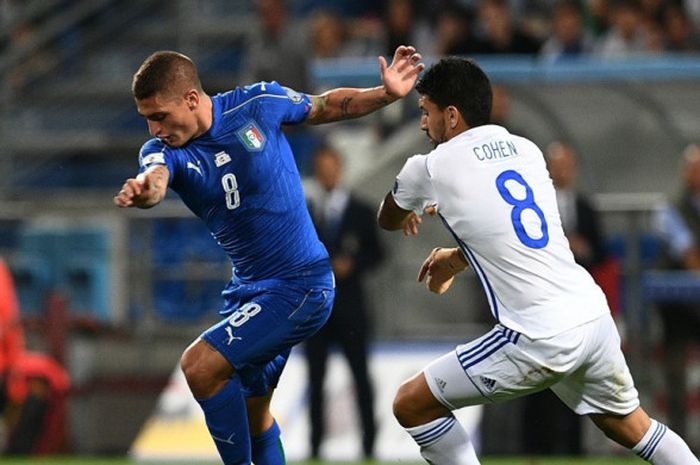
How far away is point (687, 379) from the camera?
13188 mm

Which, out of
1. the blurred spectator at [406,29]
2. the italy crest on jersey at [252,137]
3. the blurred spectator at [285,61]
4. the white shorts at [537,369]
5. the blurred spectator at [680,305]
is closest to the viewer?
the white shorts at [537,369]

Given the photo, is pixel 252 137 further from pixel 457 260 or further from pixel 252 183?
pixel 457 260

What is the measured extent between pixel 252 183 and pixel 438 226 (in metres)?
6.16

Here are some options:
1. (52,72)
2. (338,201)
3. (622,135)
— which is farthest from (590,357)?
(52,72)

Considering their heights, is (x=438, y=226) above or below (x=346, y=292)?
above

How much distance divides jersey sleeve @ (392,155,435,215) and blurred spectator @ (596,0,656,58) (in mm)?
8563

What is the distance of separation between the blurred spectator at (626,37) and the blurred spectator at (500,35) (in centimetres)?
69

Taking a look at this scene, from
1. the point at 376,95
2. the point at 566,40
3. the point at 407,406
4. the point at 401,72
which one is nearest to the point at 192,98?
the point at 376,95

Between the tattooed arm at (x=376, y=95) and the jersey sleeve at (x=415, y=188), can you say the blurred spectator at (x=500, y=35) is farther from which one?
the jersey sleeve at (x=415, y=188)

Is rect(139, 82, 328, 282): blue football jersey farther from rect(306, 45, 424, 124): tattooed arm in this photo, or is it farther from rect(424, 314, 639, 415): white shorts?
rect(424, 314, 639, 415): white shorts

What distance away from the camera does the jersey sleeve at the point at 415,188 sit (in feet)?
23.6

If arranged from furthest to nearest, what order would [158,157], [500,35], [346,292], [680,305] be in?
1. [500,35]
2. [680,305]
3. [346,292]
4. [158,157]

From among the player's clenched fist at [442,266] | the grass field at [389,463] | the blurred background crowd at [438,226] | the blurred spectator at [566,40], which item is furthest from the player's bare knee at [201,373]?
the blurred spectator at [566,40]

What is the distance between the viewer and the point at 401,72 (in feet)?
25.1
